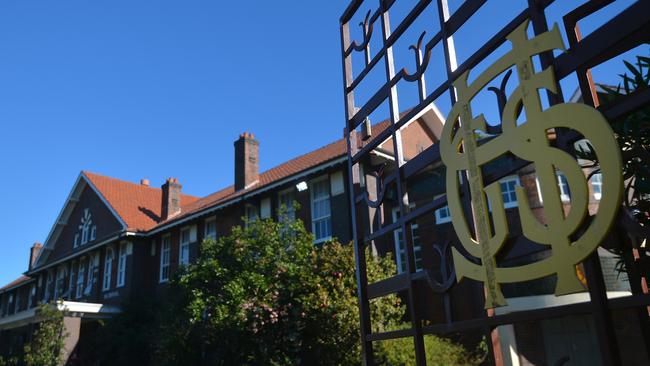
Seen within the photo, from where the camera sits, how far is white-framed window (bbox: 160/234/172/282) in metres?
24.6

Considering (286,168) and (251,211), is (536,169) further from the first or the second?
(286,168)

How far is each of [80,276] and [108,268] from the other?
3150mm

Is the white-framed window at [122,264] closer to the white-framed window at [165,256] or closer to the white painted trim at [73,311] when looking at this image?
the white-framed window at [165,256]

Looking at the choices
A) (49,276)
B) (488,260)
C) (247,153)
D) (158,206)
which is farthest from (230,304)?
(49,276)

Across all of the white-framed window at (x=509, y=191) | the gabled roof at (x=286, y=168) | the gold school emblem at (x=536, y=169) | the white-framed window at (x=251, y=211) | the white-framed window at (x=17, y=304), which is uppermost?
the gabled roof at (x=286, y=168)

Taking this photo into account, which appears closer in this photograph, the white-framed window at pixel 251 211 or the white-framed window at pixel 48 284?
the white-framed window at pixel 251 211

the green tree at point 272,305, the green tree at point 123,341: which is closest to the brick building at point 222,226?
the green tree at point 123,341

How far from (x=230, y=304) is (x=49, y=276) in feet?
74.9

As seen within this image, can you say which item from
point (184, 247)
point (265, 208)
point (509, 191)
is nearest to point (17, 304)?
point (184, 247)

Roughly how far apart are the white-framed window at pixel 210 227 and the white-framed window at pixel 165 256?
2875mm

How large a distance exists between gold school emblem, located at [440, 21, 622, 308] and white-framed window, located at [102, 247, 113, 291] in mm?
25322

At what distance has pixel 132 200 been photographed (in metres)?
29.5

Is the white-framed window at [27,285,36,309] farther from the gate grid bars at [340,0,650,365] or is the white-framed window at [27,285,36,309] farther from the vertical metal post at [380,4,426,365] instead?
the vertical metal post at [380,4,426,365]

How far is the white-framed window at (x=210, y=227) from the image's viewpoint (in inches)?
882
